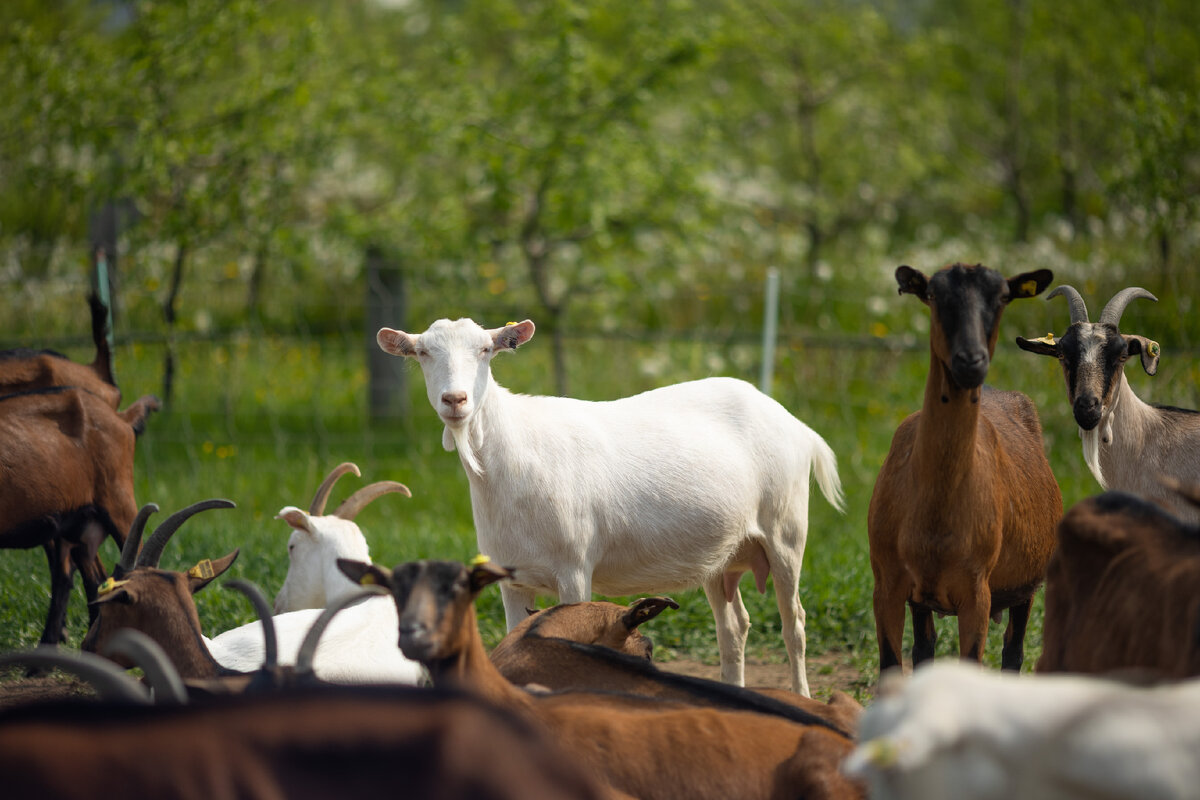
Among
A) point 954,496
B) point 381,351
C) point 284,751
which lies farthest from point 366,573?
point 381,351

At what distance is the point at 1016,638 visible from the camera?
535cm

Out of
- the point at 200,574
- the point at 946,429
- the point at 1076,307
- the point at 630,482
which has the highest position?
the point at 1076,307

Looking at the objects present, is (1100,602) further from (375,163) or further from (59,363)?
(375,163)

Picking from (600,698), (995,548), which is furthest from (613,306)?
(600,698)

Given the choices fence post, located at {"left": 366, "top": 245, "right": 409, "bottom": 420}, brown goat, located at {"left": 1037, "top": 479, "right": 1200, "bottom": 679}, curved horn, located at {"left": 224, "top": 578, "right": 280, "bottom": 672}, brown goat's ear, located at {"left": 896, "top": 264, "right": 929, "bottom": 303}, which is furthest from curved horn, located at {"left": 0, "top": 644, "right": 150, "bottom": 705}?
fence post, located at {"left": 366, "top": 245, "right": 409, "bottom": 420}

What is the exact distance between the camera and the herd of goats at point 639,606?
2.20 m

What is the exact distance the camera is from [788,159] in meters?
17.7

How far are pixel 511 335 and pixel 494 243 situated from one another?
791cm

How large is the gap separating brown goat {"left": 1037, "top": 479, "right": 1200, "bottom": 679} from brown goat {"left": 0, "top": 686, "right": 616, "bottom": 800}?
154cm

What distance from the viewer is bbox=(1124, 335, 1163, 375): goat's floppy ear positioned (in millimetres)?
4949

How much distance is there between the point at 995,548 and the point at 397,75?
852 centimetres

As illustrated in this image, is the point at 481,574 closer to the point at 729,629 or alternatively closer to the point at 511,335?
the point at 511,335

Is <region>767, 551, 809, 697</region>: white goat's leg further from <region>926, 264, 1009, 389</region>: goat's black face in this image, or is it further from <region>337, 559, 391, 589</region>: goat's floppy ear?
<region>337, 559, 391, 589</region>: goat's floppy ear

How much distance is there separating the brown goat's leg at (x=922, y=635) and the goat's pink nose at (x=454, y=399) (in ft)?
6.59
